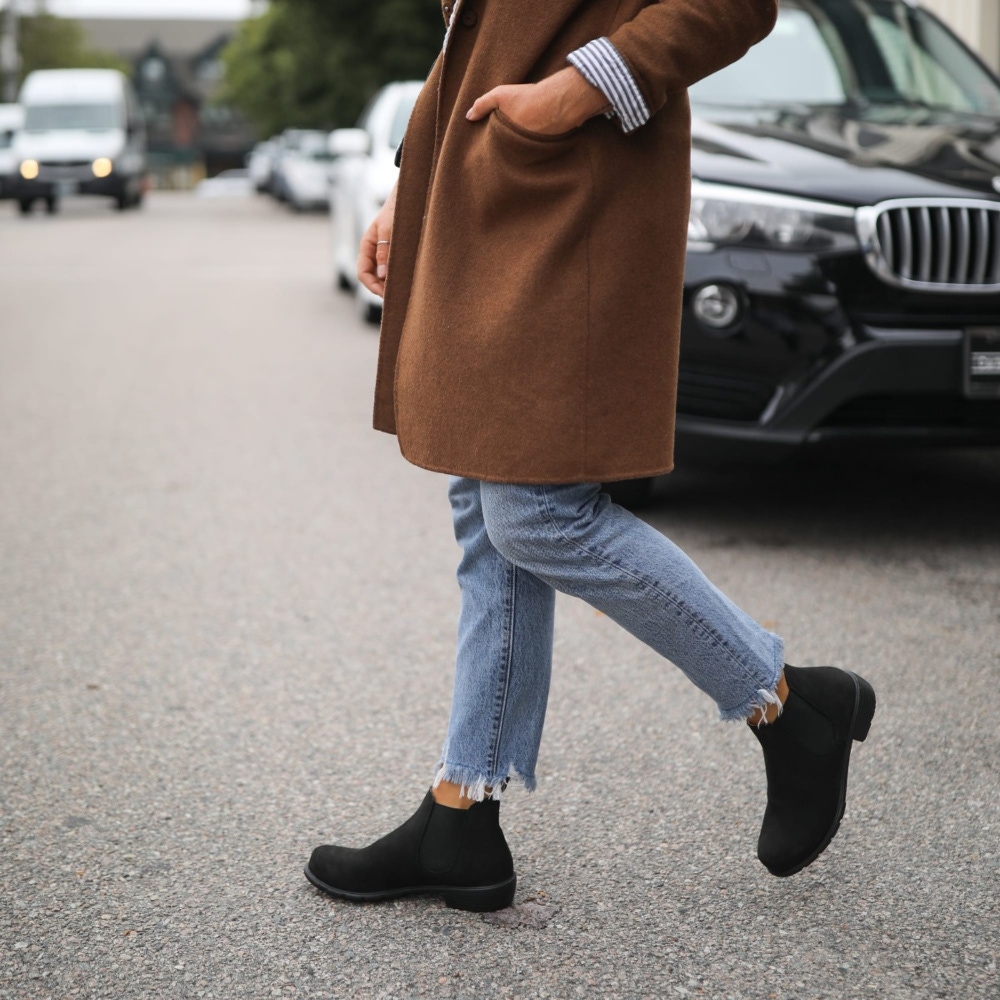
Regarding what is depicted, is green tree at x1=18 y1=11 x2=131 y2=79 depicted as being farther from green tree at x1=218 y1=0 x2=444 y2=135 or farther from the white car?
the white car

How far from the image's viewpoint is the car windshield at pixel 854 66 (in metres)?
5.54

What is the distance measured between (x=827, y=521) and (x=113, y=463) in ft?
9.82

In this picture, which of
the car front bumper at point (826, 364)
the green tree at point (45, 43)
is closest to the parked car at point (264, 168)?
the green tree at point (45, 43)

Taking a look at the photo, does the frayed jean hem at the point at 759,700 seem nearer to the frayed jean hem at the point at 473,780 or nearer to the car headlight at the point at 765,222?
the frayed jean hem at the point at 473,780

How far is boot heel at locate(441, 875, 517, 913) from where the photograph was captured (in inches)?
89.2

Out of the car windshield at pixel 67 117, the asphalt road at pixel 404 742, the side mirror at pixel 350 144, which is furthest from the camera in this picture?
the car windshield at pixel 67 117

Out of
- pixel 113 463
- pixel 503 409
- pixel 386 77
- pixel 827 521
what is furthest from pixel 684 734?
pixel 386 77

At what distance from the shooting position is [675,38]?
6.31 ft

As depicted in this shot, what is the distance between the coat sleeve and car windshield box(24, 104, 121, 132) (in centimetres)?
2938

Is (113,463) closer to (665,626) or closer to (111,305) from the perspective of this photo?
(665,626)

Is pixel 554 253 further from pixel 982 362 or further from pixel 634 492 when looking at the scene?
pixel 634 492

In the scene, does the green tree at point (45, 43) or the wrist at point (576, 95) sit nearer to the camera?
the wrist at point (576, 95)

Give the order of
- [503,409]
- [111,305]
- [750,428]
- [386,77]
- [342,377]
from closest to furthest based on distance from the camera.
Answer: [503,409] < [750,428] < [342,377] < [111,305] < [386,77]

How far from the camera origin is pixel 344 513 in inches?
199
